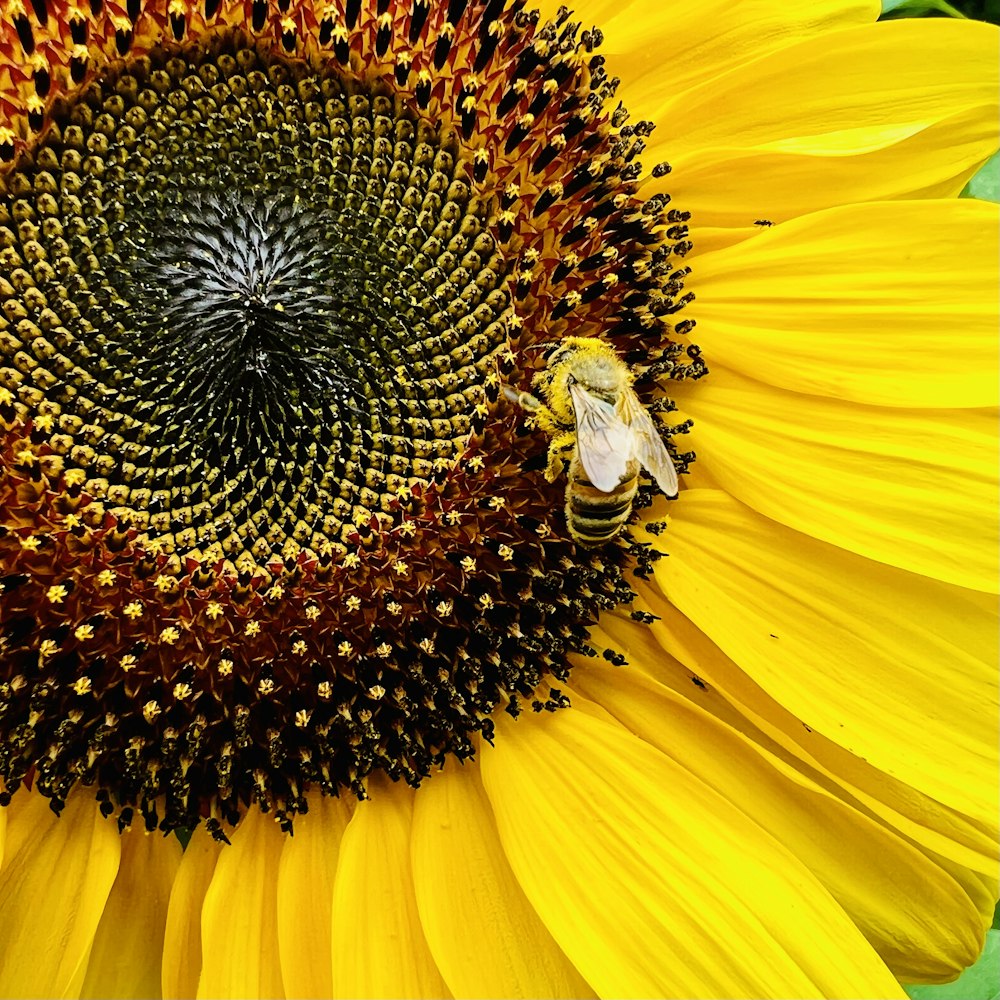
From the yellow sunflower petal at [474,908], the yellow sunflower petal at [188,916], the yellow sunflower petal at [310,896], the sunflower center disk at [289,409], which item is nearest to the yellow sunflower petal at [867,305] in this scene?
the sunflower center disk at [289,409]

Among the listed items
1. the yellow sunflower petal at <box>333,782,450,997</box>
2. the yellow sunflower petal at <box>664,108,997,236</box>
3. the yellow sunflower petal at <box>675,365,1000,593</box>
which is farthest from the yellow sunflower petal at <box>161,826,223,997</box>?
the yellow sunflower petal at <box>664,108,997,236</box>

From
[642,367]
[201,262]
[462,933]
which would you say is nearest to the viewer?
[201,262]

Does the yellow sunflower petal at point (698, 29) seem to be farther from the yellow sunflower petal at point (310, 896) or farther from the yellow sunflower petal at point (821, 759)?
the yellow sunflower petal at point (310, 896)

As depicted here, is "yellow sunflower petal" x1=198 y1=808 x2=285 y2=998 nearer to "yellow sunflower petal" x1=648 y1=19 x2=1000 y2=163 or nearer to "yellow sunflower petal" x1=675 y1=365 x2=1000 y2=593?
"yellow sunflower petal" x1=675 y1=365 x2=1000 y2=593

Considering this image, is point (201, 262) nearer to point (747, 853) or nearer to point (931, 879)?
point (747, 853)

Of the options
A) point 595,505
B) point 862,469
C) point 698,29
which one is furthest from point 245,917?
point 698,29

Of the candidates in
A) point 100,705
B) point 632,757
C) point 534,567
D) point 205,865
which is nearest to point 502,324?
point 534,567
